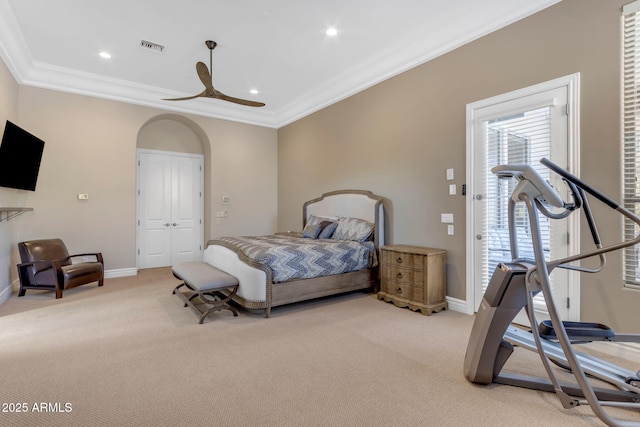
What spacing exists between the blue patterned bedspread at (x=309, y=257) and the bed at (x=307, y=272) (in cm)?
1

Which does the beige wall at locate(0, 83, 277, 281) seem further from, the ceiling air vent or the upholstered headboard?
the upholstered headboard

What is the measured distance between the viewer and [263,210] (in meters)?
7.06

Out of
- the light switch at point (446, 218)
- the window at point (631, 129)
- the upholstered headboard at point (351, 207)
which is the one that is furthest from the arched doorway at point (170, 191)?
the window at point (631, 129)

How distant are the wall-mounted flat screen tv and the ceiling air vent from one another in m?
1.81

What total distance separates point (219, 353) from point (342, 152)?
12.4ft

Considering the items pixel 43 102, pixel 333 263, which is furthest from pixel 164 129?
pixel 333 263

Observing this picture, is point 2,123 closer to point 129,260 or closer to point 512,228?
point 129,260

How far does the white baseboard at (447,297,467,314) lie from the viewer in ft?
11.8

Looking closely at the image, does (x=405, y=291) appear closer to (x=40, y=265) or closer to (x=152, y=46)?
(x=152, y=46)

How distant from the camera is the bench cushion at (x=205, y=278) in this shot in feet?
10.9

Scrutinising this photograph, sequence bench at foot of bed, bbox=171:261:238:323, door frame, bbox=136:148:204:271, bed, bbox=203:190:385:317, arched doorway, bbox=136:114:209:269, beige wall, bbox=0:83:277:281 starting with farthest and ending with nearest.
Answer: arched doorway, bbox=136:114:209:269 < door frame, bbox=136:148:204:271 < beige wall, bbox=0:83:277:281 < bed, bbox=203:190:385:317 < bench at foot of bed, bbox=171:261:238:323

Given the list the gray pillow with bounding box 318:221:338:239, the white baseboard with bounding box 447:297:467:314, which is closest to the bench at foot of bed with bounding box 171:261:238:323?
the gray pillow with bounding box 318:221:338:239

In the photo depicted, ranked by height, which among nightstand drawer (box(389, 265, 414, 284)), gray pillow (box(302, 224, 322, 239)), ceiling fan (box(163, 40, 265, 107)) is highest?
ceiling fan (box(163, 40, 265, 107))

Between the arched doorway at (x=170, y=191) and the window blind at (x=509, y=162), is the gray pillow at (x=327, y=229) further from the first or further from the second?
the arched doorway at (x=170, y=191)
